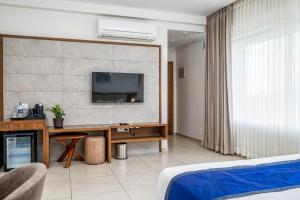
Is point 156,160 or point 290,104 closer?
point 290,104

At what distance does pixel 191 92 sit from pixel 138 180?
363 centimetres

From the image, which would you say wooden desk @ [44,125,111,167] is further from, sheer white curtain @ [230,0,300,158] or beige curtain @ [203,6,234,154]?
sheer white curtain @ [230,0,300,158]

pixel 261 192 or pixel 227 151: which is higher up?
pixel 261 192

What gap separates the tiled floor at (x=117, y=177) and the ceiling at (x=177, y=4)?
2.81m

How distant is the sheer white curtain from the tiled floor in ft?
2.49

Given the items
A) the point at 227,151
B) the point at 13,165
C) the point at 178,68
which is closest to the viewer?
the point at 13,165

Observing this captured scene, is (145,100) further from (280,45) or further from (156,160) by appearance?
(280,45)

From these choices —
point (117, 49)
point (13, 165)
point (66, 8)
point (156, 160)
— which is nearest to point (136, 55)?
point (117, 49)

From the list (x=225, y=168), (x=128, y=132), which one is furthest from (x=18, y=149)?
(x=225, y=168)

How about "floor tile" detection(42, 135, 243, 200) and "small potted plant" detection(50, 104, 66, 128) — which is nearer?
"floor tile" detection(42, 135, 243, 200)

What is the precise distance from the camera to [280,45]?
3.72 m

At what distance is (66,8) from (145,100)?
220 cm

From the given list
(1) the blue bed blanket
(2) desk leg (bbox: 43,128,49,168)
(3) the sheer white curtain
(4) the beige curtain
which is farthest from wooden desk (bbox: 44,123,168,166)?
(1) the blue bed blanket

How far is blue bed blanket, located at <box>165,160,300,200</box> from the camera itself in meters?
1.51
